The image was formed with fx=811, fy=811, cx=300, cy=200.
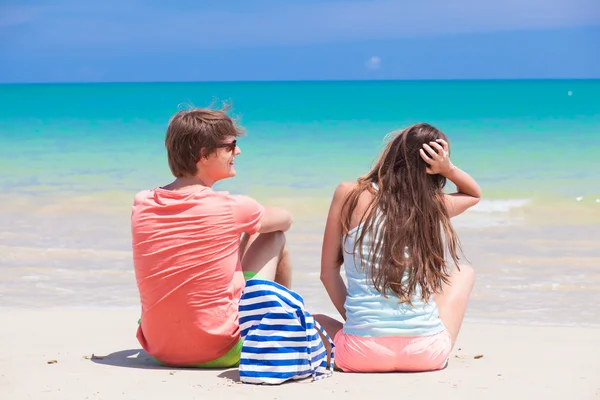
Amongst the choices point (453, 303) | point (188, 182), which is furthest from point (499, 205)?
point (188, 182)

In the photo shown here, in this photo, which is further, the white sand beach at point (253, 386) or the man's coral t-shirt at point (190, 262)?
the man's coral t-shirt at point (190, 262)

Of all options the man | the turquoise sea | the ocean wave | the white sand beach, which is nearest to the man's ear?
the man

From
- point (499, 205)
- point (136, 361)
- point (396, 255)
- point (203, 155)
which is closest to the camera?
point (396, 255)

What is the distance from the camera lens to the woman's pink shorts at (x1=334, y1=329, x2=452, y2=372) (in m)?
3.00

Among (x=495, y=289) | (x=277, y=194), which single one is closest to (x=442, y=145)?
(x=495, y=289)

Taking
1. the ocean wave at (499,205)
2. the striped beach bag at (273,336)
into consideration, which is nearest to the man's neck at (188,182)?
the striped beach bag at (273,336)

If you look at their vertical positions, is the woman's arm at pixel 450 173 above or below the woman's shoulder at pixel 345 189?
above

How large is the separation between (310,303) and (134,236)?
6.74 feet

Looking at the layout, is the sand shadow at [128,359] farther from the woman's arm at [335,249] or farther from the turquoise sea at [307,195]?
the turquoise sea at [307,195]

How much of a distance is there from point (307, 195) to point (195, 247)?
6776mm

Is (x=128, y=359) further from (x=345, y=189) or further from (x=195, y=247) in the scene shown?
(x=345, y=189)

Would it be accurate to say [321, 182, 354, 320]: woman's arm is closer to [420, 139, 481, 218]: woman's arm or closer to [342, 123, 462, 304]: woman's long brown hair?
[342, 123, 462, 304]: woman's long brown hair

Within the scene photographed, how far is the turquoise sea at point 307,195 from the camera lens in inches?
206

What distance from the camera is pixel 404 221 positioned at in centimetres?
301
